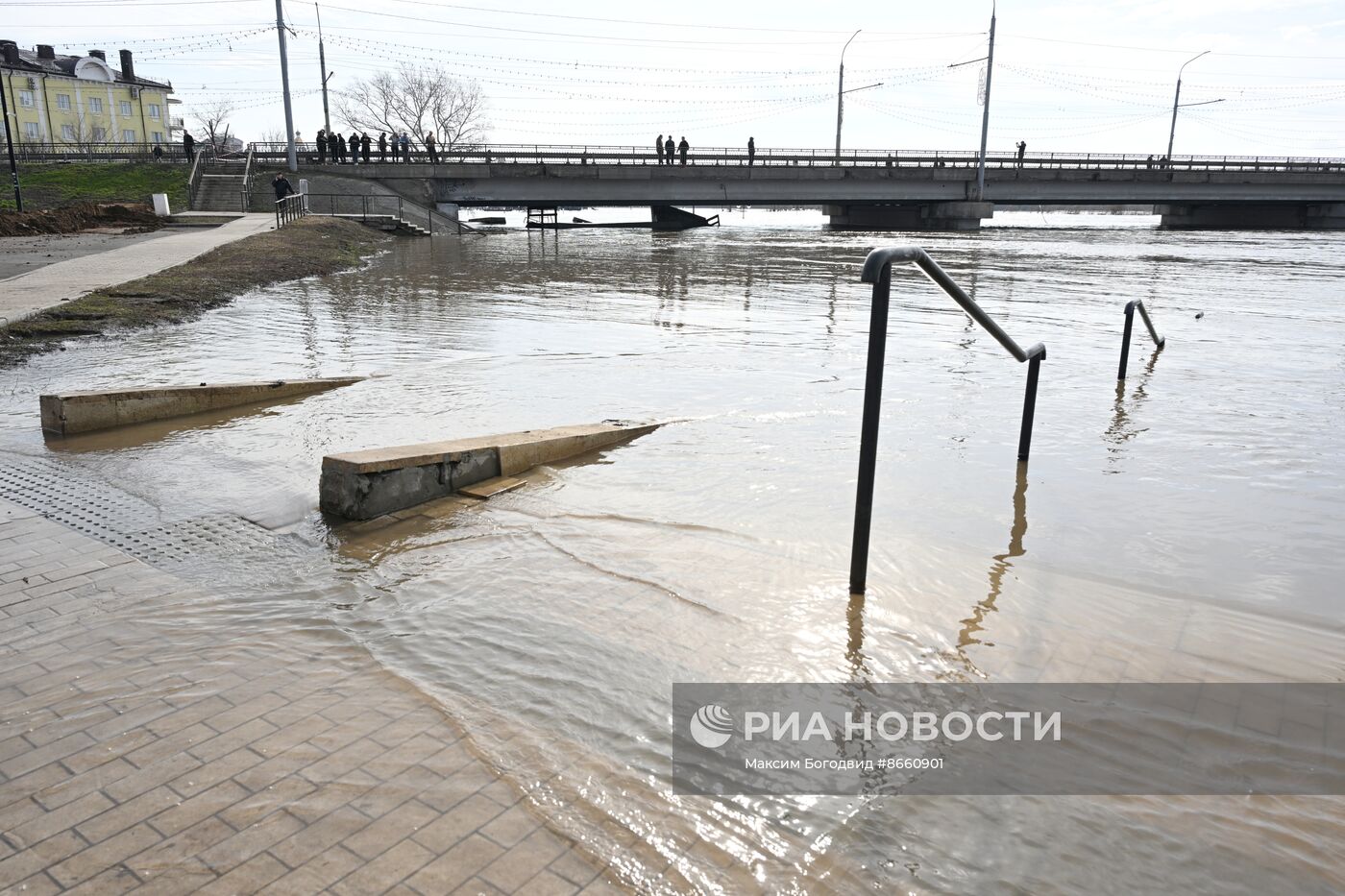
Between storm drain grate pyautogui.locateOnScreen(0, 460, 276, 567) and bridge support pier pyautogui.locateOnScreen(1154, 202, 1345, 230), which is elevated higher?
bridge support pier pyautogui.locateOnScreen(1154, 202, 1345, 230)

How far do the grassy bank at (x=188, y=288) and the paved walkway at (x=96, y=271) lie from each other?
34 centimetres

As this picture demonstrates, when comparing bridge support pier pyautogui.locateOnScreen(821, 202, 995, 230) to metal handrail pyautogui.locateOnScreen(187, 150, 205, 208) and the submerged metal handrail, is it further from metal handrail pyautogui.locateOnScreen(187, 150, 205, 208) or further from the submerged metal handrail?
metal handrail pyautogui.locateOnScreen(187, 150, 205, 208)

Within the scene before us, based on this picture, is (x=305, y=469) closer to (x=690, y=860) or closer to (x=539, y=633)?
(x=539, y=633)

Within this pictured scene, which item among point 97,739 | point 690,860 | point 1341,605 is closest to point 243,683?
point 97,739

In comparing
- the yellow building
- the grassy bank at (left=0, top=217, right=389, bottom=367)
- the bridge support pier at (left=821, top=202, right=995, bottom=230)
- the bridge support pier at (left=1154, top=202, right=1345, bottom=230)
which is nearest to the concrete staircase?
the grassy bank at (left=0, top=217, right=389, bottom=367)

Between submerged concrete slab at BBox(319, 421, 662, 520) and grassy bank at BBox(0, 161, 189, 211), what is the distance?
127 ft

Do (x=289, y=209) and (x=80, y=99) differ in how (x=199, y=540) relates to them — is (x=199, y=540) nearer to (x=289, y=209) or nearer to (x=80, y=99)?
(x=289, y=209)

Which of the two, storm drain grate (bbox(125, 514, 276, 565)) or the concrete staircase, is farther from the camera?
the concrete staircase

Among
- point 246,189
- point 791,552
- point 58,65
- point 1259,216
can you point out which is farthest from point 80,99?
point 791,552

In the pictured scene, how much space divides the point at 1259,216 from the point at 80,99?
10792 cm

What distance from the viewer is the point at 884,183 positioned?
55906 mm

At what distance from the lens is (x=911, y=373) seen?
925cm

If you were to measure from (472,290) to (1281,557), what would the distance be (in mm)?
14982

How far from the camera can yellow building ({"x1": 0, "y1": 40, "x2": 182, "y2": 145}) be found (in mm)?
86688
